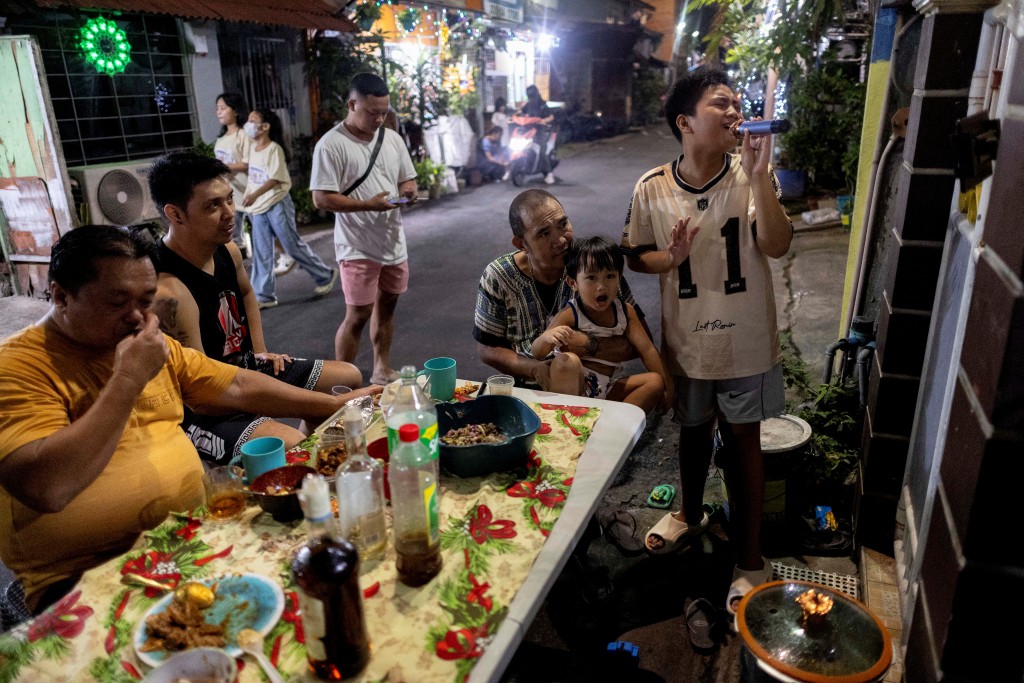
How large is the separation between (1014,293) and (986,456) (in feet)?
1.27

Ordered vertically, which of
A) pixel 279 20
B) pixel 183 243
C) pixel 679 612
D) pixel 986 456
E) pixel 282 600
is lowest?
pixel 679 612

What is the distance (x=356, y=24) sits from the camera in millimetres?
11719

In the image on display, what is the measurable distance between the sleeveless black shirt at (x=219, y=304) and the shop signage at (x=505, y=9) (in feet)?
35.9

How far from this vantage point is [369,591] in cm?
179

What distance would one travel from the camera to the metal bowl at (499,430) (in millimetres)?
2287

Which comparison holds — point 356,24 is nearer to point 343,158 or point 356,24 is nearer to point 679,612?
point 343,158

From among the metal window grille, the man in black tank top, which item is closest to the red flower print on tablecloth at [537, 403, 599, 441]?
the man in black tank top

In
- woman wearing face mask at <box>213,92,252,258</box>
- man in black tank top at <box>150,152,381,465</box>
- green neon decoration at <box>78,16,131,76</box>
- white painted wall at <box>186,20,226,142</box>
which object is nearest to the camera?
man in black tank top at <box>150,152,381,465</box>

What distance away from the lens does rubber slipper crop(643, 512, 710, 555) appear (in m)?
3.50

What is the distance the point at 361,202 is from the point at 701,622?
3.73 metres

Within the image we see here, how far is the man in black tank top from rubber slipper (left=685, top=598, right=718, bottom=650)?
1.75m

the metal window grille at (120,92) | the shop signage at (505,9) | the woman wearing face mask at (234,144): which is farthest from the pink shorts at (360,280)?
the shop signage at (505,9)

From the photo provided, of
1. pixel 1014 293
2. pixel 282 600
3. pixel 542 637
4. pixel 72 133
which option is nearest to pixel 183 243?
pixel 282 600

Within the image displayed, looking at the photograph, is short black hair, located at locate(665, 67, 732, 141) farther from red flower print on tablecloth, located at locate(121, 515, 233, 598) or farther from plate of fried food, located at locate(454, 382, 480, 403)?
red flower print on tablecloth, located at locate(121, 515, 233, 598)
